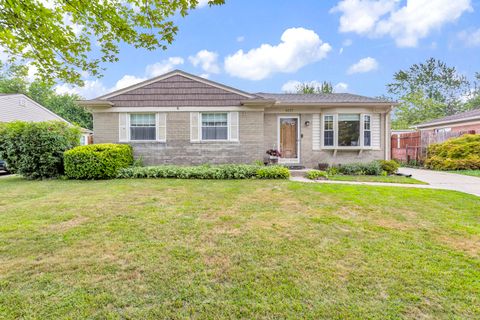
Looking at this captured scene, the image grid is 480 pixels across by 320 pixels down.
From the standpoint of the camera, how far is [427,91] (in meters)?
36.8

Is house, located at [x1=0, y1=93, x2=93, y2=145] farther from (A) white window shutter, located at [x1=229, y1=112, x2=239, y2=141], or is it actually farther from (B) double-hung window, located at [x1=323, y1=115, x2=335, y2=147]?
(B) double-hung window, located at [x1=323, y1=115, x2=335, y2=147]

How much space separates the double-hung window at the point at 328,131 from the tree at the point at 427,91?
2673 cm

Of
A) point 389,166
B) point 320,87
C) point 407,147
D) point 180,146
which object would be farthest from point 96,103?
point 320,87

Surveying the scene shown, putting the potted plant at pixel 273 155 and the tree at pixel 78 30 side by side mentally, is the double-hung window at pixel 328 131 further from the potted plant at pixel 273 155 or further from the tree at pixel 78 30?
the tree at pixel 78 30

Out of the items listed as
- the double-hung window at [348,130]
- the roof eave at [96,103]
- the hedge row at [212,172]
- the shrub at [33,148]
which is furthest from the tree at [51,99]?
the double-hung window at [348,130]

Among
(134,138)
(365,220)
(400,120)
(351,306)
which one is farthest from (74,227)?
(400,120)

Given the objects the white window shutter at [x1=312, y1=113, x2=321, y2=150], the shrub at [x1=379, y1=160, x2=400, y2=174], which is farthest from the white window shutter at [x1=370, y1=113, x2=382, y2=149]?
the white window shutter at [x1=312, y1=113, x2=321, y2=150]

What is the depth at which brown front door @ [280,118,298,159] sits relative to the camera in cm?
1144

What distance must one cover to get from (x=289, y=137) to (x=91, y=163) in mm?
8022

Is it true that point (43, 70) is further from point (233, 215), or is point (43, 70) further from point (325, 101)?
point (325, 101)

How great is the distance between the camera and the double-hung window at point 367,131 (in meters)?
11.1

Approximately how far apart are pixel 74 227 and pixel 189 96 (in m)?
7.79

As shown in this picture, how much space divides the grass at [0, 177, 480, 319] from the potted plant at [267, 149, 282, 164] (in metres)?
5.34

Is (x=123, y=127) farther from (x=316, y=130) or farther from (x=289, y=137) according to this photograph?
(x=316, y=130)
